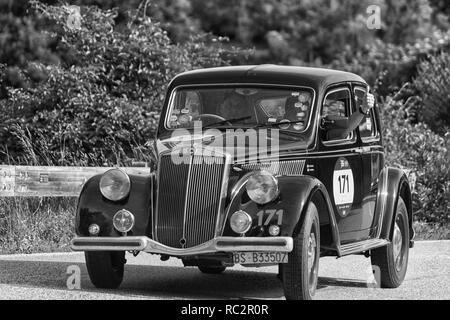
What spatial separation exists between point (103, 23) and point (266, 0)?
35.7 feet

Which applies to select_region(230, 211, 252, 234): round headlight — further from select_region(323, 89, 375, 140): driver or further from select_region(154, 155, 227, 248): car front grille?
select_region(323, 89, 375, 140): driver

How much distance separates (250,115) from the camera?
946 cm

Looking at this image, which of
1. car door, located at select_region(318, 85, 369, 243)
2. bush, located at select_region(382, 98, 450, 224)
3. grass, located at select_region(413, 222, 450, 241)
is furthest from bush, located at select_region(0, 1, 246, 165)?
car door, located at select_region(318, 85, 369, 243)

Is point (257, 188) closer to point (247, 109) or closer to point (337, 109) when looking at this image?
point (247, 109)

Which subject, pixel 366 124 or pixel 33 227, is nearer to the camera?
pixel 366 124

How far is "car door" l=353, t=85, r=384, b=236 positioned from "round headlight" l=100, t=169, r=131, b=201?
234 cm

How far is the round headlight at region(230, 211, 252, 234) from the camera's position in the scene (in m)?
8.19

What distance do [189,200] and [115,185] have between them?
0.64 meters

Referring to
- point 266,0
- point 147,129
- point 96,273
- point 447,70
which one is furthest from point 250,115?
point 266,0

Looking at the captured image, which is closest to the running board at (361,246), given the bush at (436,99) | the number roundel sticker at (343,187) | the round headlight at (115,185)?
the number roundel sticker at (343,187)

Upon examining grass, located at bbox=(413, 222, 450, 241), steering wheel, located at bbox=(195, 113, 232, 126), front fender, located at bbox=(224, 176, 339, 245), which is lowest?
grass, located at bbox=(413, 222, 450, 241)

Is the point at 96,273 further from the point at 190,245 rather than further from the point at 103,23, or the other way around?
the point at 103,23

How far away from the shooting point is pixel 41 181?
12781mm

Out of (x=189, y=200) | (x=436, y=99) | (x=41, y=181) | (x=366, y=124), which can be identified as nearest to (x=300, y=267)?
(x=189, y=200)
